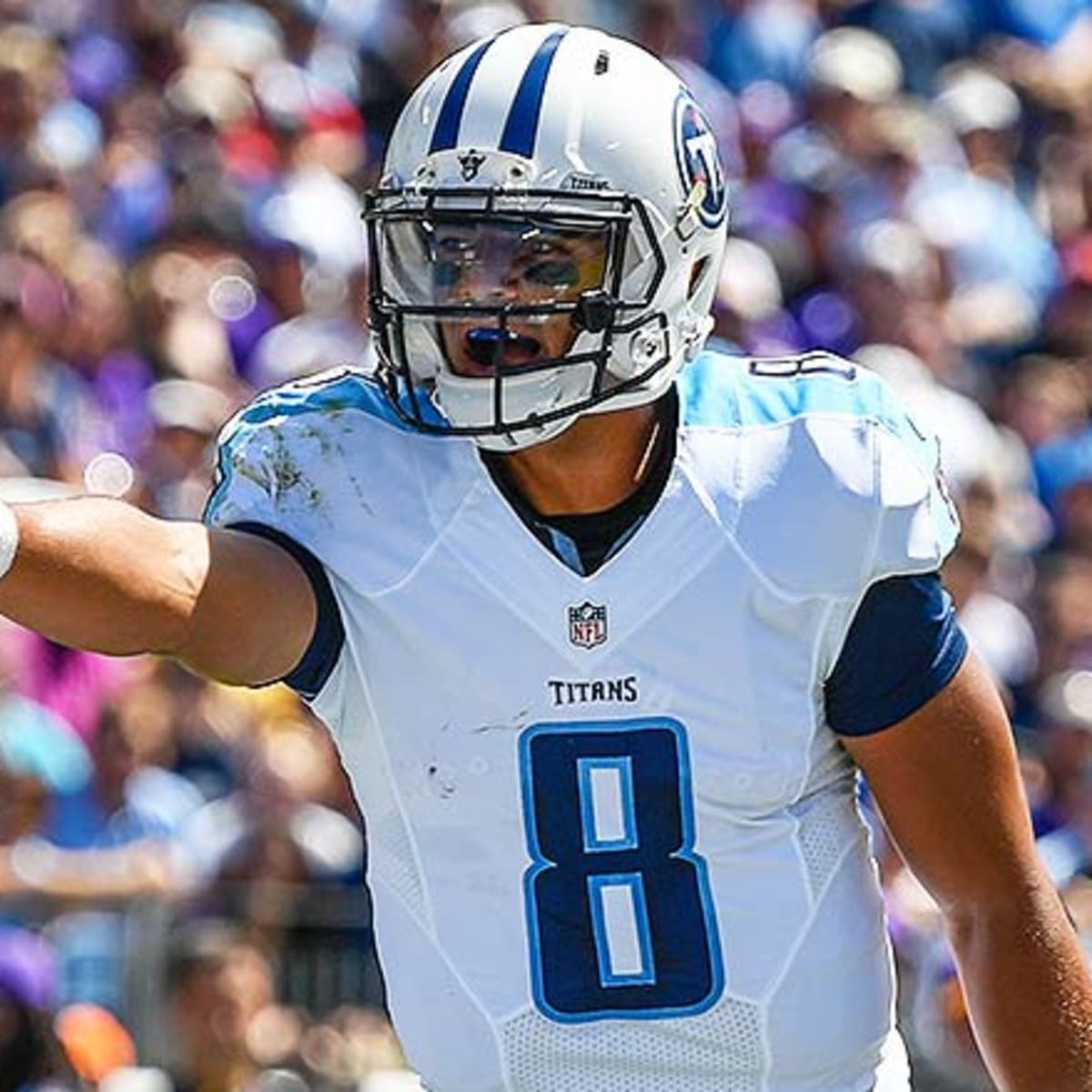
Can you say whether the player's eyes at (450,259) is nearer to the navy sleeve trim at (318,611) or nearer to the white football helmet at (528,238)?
the white football helmet at (528,238)

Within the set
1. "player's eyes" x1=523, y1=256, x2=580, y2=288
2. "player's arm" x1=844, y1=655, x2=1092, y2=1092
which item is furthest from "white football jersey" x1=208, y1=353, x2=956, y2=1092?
"player's eyes" x1=523, y1=256, x2=580, y2=288

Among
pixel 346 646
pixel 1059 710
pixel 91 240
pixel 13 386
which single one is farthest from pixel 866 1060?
pixel 91 240

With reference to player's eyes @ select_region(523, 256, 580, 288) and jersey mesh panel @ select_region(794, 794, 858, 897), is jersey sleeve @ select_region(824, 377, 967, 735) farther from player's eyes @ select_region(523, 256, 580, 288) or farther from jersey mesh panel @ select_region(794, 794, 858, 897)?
player's eyes @ select_region(523, 256, 580, 288)

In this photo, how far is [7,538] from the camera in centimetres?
296

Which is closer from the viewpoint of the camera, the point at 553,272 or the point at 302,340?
the point at 553,272

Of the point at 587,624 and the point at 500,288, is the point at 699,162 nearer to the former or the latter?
the point at 500,288

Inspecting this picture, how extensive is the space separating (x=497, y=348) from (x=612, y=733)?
0.41 m

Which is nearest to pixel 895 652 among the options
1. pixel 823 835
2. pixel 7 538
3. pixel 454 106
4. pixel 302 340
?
pixel 823 835

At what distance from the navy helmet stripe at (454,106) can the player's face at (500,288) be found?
92 millimetres

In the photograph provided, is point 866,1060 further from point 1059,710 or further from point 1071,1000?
point 1059,710

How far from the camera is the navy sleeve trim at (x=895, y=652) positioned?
3.36 m

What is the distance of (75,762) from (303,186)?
2.91 m

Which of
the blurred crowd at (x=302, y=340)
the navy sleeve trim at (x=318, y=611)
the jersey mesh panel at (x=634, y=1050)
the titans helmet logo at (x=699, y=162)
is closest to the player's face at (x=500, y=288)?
the titans helmet logo at (x=699, y=162)

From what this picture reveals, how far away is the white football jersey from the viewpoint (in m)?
3.35
